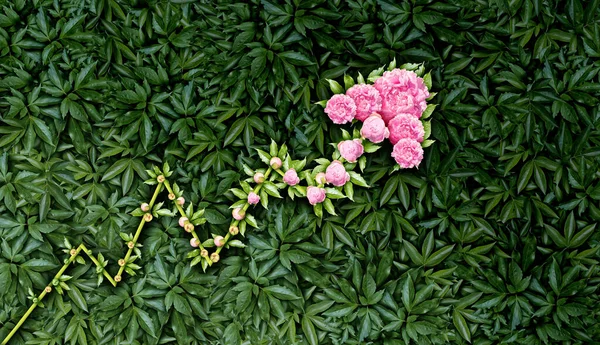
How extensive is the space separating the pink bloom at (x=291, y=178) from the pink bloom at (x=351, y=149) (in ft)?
0.53

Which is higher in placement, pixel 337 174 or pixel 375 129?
pixel 375 129

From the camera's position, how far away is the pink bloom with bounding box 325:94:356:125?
1709 mm

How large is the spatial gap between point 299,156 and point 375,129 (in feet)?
0.85

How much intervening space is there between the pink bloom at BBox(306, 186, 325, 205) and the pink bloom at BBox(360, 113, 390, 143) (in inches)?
8.7

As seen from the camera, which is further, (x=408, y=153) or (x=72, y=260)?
(x=72, y=260)

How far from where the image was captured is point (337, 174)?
5.60 feet

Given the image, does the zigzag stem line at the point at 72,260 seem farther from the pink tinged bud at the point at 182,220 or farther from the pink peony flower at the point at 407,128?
the pink peony flower at the point at 407,128

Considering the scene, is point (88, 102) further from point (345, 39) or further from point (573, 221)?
point (573, 221)

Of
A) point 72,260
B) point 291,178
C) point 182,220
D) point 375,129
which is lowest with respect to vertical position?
point 72,260

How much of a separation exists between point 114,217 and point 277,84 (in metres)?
0.67

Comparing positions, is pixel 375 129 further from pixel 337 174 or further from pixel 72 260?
pixel 72 260

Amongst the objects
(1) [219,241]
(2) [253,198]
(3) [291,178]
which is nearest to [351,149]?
(3) [291,178]

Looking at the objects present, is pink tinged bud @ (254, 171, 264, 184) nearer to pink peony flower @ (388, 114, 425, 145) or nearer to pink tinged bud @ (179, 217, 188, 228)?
pink tinged bud @ (179, 217, 188, 228)

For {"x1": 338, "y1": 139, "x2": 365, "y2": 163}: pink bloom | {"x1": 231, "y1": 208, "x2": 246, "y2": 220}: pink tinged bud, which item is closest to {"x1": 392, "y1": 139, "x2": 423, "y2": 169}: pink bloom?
{"x1": 338, "y1": 139, "x2": 365, "y2": 163}: pink bloom
